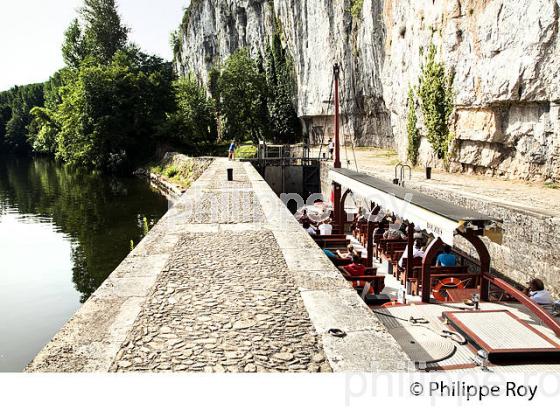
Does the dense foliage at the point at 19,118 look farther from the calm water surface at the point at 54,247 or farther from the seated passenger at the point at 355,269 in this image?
the seated passenger at the point at 355,269

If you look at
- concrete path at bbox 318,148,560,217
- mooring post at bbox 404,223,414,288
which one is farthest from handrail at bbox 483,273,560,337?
concrete path at bbox 318,148,560,217

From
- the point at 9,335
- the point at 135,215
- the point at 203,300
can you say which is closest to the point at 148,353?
the point at 203,300

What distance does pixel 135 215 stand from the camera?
77.7 ft

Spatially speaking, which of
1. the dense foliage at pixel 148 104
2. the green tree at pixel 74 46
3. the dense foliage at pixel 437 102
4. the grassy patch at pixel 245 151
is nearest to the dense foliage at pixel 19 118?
the green tree at pixel 74 46

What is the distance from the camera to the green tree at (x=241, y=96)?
46.2 m

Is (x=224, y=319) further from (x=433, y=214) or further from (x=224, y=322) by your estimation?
(x=433, y=214)

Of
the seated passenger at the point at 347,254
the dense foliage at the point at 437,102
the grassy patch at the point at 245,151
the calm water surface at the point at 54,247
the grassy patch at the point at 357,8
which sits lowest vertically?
the calm water surface at the point at 54,247

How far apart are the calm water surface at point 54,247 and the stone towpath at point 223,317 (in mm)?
4369

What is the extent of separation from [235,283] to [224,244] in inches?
83.5

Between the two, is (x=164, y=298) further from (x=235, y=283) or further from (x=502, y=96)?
(x=502, y=96)

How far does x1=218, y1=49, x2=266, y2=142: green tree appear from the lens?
4625 centimetres

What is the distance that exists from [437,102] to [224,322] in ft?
64.1

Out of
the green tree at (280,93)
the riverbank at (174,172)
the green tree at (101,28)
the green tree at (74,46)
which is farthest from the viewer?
the green tree at (74,46)

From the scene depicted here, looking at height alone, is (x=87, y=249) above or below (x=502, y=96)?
below
